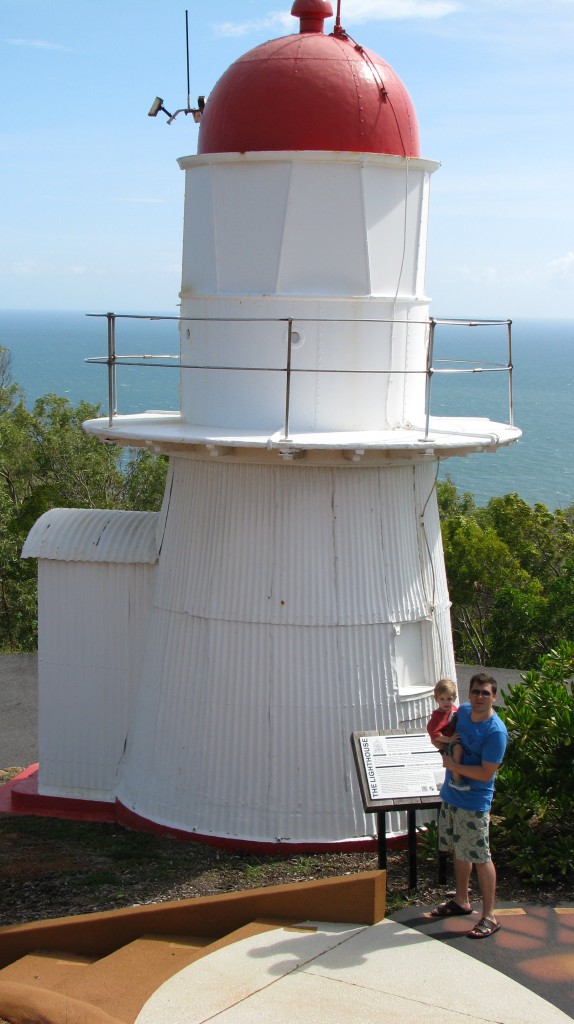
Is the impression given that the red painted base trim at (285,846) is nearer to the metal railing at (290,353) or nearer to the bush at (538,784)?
the bush at (538,784)

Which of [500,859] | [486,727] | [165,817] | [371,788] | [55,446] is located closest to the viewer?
[486,727]

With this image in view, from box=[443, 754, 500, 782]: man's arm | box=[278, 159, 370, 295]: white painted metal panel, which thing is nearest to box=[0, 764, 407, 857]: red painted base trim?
box=[443, 754, 500, 782]: man's arm

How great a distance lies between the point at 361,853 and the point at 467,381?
163498 millimetres

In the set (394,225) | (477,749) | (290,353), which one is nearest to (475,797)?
(477,749)

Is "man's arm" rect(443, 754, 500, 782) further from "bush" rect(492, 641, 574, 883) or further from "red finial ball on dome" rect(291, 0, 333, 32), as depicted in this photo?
"red finial ball on dome" rect(291, 0, 333, 32)

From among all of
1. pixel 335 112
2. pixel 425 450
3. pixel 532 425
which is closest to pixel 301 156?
pixel 335 112

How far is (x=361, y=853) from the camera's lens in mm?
9844

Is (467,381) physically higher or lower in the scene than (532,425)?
higher

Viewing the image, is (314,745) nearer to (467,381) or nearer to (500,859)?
(500,859)

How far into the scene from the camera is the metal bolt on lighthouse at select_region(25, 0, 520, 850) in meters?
9.82

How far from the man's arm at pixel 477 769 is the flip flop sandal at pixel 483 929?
37.7 inches

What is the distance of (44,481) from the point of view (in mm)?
30219

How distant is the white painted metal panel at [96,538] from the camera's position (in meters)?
11.4

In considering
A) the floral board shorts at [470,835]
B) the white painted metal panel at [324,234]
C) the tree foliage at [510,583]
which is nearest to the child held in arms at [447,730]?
the floral board shorts at [470,835]
